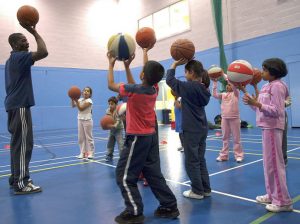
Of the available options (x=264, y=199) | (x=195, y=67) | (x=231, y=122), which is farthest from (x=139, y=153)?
(x=231, y=122)

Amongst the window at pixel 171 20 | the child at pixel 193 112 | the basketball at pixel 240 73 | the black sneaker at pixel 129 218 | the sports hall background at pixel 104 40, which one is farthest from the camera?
the window at pixel 171 20

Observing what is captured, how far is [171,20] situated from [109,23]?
15.2 ft

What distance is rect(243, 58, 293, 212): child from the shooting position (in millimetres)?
3131

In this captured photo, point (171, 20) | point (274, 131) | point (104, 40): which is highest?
point (171, 20)

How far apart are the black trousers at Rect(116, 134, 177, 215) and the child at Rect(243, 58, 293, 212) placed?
1089 mm

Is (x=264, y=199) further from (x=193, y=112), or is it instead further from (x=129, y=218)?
(x=129, y=218)

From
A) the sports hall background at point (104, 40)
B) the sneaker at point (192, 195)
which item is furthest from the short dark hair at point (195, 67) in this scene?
the sports hall background at point (104, 40)

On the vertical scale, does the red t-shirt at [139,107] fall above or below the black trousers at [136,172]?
above

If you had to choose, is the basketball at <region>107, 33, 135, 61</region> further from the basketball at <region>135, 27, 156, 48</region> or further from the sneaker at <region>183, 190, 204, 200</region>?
the sneaker at <region>183, 190, 204, 200</region>

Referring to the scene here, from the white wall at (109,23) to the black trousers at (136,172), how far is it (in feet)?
33.3

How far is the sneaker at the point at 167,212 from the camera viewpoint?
3146 millimetres

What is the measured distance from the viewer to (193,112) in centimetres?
371

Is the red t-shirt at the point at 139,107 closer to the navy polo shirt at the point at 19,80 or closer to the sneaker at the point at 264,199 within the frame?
the sneaker at the point at 264,199

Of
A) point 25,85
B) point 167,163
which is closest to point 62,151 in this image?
point 167,163
